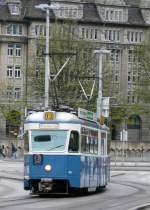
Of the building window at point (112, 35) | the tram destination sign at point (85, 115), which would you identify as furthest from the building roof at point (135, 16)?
the tram destination sign at point (85, 115)

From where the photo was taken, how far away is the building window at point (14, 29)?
105188 millimetres

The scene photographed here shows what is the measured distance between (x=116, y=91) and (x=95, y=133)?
176 ft

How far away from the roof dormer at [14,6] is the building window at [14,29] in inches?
76.5

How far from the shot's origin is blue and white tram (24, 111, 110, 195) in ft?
82.6

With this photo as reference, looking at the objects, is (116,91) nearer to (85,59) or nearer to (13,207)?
(85,59)

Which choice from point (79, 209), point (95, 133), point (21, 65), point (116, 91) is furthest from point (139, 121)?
point (79, 209)

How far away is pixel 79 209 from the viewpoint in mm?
20469

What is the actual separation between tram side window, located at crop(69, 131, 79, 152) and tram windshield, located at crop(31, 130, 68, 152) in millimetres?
229

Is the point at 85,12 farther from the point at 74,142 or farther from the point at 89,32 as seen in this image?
the point at 74,142

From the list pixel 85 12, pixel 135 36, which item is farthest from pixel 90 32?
pixel 135 36

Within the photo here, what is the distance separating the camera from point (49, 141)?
25484 millimetres

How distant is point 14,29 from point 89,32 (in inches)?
412

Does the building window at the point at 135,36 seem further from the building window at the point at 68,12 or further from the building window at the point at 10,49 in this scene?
the building window at the point at 10,49

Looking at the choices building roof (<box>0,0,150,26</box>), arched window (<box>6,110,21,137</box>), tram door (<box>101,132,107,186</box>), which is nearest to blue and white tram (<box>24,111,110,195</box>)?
tram door (<box>101,132,107,186</box>)
